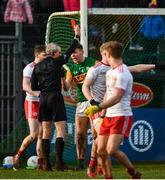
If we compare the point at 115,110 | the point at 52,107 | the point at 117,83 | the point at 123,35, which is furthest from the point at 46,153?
the point at 117,83

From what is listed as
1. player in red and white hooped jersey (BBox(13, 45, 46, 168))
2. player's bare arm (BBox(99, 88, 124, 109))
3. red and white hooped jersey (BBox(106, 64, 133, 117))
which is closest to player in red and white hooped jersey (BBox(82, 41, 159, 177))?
player in red and white hooped jersey (BBox(13, 45, 46, 168))

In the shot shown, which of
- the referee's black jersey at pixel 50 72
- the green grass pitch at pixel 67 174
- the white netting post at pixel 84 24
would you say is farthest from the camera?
the white netting post at pixel 84 24

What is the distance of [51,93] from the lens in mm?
15727

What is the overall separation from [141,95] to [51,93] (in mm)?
2802

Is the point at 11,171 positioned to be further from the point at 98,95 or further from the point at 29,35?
the point at 29,35

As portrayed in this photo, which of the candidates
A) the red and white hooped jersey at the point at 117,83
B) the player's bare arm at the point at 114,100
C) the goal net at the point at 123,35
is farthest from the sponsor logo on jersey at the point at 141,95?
the player's bare arm at the point at 114,100

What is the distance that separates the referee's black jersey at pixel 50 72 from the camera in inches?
616

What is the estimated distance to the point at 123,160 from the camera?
13148 mm

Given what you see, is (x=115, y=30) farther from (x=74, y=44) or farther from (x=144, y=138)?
(x=74, y=44)

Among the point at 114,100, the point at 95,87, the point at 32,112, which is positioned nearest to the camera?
the point at 114,100

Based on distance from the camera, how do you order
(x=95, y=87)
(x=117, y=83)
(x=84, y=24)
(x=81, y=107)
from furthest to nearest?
(x=84, y=24)
(x=81, y=107)
(x=95, y=87)
(x=117, y=83)

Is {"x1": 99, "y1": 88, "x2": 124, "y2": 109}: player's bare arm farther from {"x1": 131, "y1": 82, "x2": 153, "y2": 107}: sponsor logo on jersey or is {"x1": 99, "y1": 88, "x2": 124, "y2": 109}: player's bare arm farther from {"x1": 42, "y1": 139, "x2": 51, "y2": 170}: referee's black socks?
{"x1": 131, "y1": 82, "x2": 153, "y2": 107}: sponsor logo on jersey

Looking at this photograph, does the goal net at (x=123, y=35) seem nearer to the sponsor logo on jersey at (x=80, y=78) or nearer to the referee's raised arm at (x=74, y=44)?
the referee's raised arm at (x=74, y=44)

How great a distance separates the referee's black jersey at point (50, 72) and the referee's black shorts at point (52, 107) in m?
0.10
